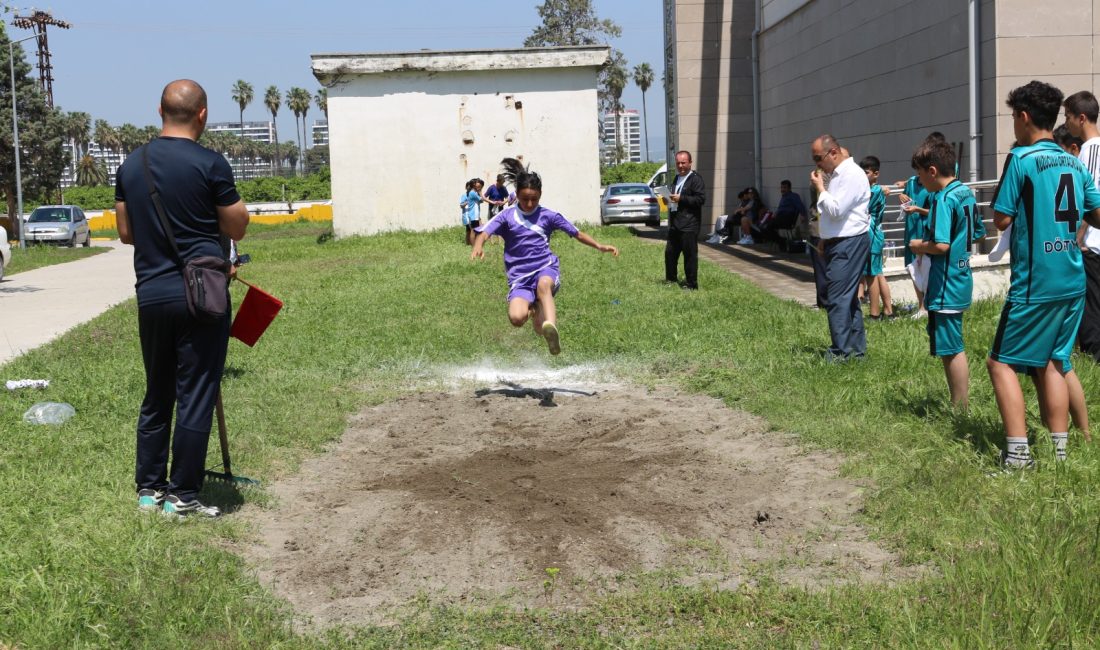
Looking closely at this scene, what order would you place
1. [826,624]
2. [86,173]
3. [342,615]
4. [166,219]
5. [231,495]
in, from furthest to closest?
[86,173]
[231,495]
[166,219]
[342,615]
[826,624]

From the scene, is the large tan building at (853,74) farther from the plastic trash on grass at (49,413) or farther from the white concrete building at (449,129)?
the plastic trash on grass at (49,413)

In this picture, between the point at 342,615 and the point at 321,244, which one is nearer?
the point at 342,615

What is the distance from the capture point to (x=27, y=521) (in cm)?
540

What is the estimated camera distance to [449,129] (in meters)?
28.9

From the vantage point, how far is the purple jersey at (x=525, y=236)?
9.16 metres

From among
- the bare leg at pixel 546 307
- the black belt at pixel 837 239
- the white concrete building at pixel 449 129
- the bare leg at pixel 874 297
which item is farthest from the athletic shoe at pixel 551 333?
the white concrete building at pixel 449 129

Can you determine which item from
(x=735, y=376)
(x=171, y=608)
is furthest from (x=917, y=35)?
(x=171, y=608)

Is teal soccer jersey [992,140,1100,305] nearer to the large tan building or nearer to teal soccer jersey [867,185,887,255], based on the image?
teal soccer jersey [867,185,887,255]

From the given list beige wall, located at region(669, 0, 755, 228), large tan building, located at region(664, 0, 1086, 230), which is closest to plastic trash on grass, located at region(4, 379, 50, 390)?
large tan building, located at region(664, 0, 1086, 230)

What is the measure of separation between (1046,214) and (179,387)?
14.3ft

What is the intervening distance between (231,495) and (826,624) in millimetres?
3308

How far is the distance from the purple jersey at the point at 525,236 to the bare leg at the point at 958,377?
343cm

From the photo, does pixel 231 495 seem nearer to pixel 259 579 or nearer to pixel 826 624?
pixel 259 579

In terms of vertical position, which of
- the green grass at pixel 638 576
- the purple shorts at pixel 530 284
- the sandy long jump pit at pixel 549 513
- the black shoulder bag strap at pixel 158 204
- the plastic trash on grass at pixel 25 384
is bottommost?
the sandy long jump pit at pixel 549 513
